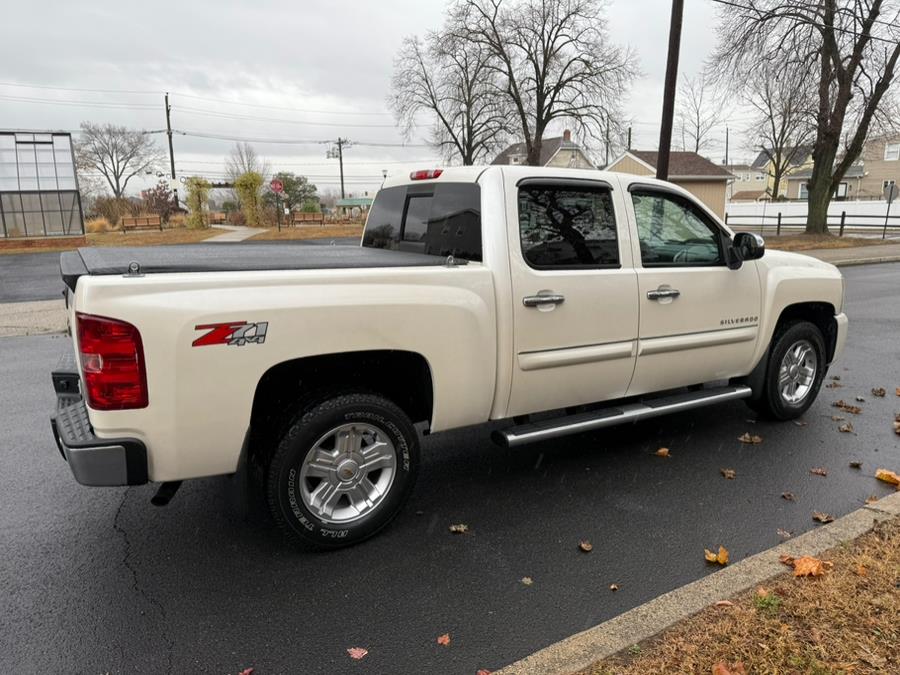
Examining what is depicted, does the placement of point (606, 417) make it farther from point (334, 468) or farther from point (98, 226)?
point (98, 226)

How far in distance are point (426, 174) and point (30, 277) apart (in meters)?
15.7

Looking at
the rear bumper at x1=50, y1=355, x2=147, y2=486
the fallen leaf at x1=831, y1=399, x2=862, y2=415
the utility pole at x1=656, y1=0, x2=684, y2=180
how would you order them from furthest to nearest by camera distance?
the utility pole at x1=656, y1=0, x2=684, y2=180 < the fallen leaf at x1=831, y1=399, x2=862, y2=415 < the rear bumper at x1=50, y1=355, x2=147, y2=486

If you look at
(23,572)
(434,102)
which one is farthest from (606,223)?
(434,102)

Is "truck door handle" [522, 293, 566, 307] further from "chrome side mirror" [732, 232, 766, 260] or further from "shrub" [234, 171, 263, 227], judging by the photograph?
"shrub" [234, 171, 263, 227]

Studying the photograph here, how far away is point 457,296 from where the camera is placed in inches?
131

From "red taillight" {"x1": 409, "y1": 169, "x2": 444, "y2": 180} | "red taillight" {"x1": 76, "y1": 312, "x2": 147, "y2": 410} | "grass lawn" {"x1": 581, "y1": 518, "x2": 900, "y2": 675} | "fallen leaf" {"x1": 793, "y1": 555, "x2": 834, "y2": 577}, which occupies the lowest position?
"grass lawn" {"x1": 581, "y1": 518, "x2": 900, "y2": 675}

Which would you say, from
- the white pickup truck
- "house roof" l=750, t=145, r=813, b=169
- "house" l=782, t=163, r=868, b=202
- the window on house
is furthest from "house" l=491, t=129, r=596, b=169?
the white pickup truck

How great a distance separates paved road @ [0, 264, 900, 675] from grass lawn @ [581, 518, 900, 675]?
1.14 ft

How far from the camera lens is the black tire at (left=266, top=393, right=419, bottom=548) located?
A: 3051 mm

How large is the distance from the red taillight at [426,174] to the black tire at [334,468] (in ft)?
5.24

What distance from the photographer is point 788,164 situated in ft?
193

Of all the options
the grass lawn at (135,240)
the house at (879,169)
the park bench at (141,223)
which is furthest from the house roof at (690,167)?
the park bench at (141,223)

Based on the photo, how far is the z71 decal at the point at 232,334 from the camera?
107 inches

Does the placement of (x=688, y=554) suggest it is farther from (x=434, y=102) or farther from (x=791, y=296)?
(x=434, y=102)
